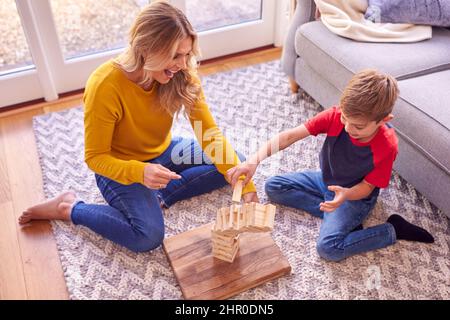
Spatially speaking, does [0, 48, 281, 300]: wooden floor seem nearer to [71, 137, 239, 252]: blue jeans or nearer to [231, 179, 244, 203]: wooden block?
[71, 137, 239, 252]: blue jeans

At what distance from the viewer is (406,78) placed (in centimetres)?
164

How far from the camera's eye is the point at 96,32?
87.5 inches

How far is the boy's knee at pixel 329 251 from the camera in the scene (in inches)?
56.4

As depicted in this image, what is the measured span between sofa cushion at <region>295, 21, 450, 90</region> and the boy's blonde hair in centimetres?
45

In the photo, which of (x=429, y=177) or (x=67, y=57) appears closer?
(x=429, y=177)

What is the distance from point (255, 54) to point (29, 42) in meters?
1.14

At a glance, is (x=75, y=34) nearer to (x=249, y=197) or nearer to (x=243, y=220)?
(x=249, y=197)

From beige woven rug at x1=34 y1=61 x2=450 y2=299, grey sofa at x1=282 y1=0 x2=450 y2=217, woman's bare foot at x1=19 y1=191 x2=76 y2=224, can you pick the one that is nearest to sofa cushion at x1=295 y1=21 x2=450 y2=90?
grey sofa at x1=282 y1=0 x2=450 y2=217

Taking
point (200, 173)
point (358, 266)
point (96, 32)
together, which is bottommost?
point (358, 266)

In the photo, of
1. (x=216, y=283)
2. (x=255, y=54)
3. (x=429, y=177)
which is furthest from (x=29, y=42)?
(x=429, y=177)

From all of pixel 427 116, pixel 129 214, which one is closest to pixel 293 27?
pixel 427 116

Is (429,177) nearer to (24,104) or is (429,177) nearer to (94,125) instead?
(94,125)

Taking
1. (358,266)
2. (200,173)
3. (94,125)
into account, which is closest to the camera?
(94,125)

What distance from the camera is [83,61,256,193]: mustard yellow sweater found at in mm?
1279
